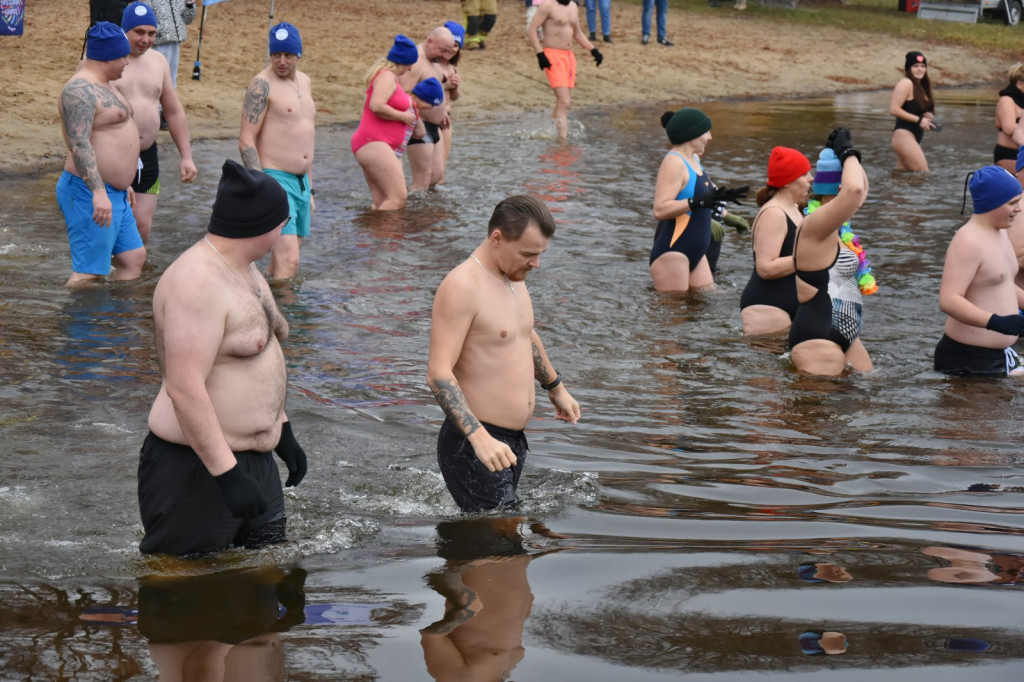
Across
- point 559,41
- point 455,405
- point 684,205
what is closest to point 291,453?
point 455,405

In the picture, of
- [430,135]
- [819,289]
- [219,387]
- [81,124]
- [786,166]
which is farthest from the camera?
[430,135]

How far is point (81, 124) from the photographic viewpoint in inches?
319

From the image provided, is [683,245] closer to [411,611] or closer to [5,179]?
[411,611]

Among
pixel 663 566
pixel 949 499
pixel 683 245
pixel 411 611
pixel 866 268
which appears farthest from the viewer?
pixel 683 245

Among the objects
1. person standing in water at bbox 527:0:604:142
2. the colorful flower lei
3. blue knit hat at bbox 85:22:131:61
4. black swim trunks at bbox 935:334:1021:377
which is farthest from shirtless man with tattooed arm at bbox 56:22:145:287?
person standing in water at bbox 527:0:604:142

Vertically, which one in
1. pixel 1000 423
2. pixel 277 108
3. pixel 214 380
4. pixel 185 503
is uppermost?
pixel 277 108

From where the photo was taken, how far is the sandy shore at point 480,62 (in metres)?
16.4

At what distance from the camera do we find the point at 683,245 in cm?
970

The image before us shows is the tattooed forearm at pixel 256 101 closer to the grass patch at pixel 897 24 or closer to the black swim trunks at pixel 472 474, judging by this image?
the black swim trunks at pixel 472 474

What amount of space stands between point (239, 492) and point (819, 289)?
180 inches

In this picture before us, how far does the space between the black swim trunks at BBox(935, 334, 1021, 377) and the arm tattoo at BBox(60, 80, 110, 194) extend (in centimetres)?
571

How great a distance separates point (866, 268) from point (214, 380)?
17.6 feet

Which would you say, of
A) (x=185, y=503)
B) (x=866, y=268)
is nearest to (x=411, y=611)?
(x=185, y=503)

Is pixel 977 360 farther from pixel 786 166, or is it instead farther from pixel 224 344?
pixel 224 344
